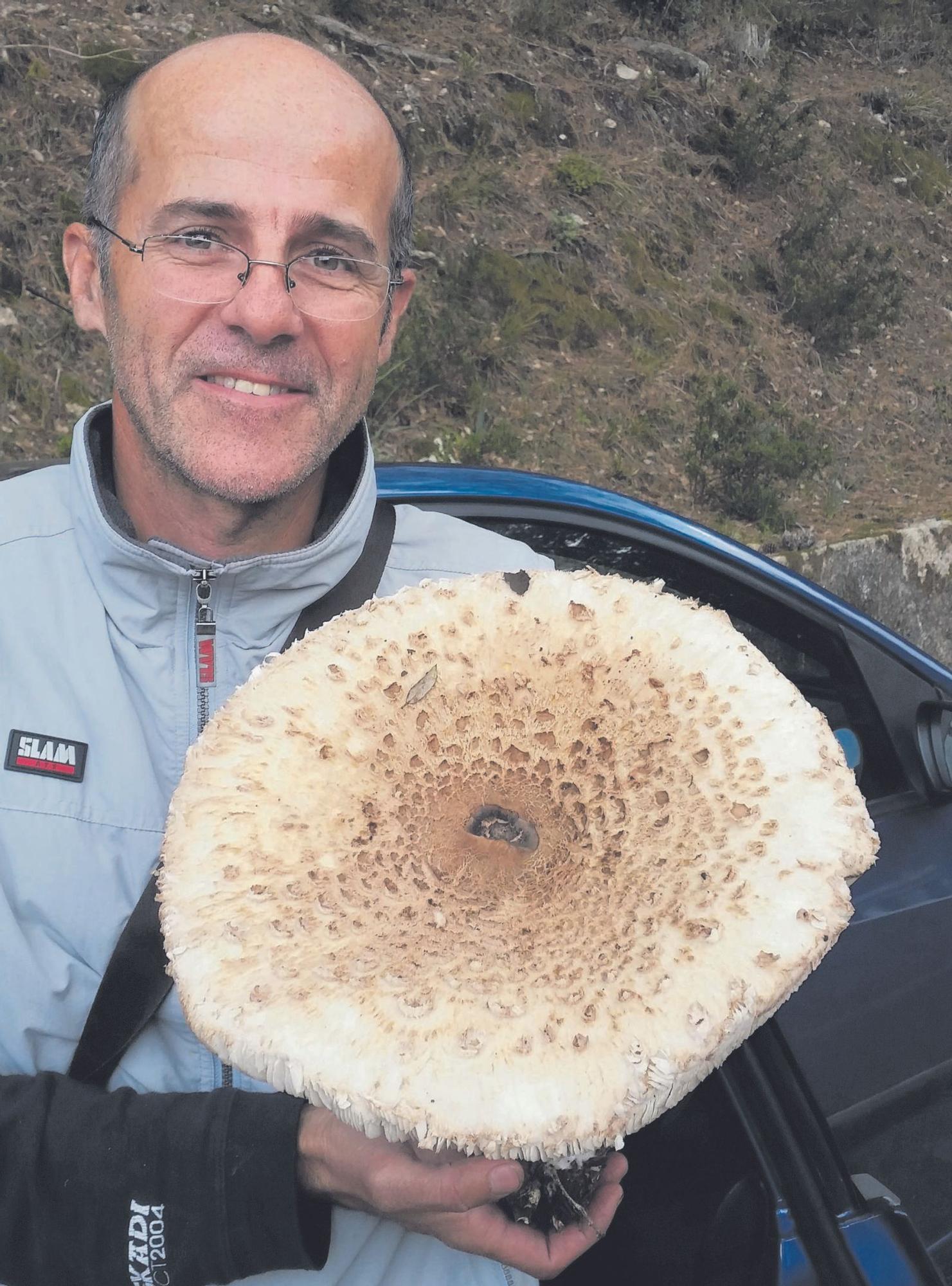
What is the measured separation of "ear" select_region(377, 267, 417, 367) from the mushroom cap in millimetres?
983

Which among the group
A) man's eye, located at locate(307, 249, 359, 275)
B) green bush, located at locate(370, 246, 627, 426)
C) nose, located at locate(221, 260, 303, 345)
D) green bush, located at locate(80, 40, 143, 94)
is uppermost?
man's eye, located at locate(307, 249, 359, 275)

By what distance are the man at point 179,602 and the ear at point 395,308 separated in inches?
4.1

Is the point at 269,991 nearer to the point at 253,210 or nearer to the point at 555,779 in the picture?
the point at 555,779

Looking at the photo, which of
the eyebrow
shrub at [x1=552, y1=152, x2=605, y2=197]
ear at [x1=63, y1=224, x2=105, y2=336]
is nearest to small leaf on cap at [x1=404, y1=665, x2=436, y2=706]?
the eyebrow

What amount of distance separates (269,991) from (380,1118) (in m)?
0.22

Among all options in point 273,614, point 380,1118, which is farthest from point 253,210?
point 380,1118

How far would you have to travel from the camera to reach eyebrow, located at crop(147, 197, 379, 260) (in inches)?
74.3

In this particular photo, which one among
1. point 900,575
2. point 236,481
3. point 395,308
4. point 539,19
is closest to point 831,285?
point 539,19

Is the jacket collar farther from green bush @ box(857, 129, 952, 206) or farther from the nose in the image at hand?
green bush @ box(857, 129, 952, 206)

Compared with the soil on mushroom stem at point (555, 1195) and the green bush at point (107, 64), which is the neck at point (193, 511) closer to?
the soil on mushroom stem at point (555, 1195)

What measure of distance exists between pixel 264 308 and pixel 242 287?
7 cm

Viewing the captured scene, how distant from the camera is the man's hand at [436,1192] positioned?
4.46 feet

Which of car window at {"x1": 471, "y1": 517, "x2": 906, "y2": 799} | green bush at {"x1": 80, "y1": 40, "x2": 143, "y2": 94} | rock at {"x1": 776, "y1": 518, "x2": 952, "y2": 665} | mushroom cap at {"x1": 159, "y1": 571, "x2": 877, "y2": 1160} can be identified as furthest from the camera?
green bush at {"x1": 80, "y1": 40, "x2": 143, "y2": 94}

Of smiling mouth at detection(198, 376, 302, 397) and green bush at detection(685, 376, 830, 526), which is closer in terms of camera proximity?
smiling mouth at detection(198, 376, 302, 397)
